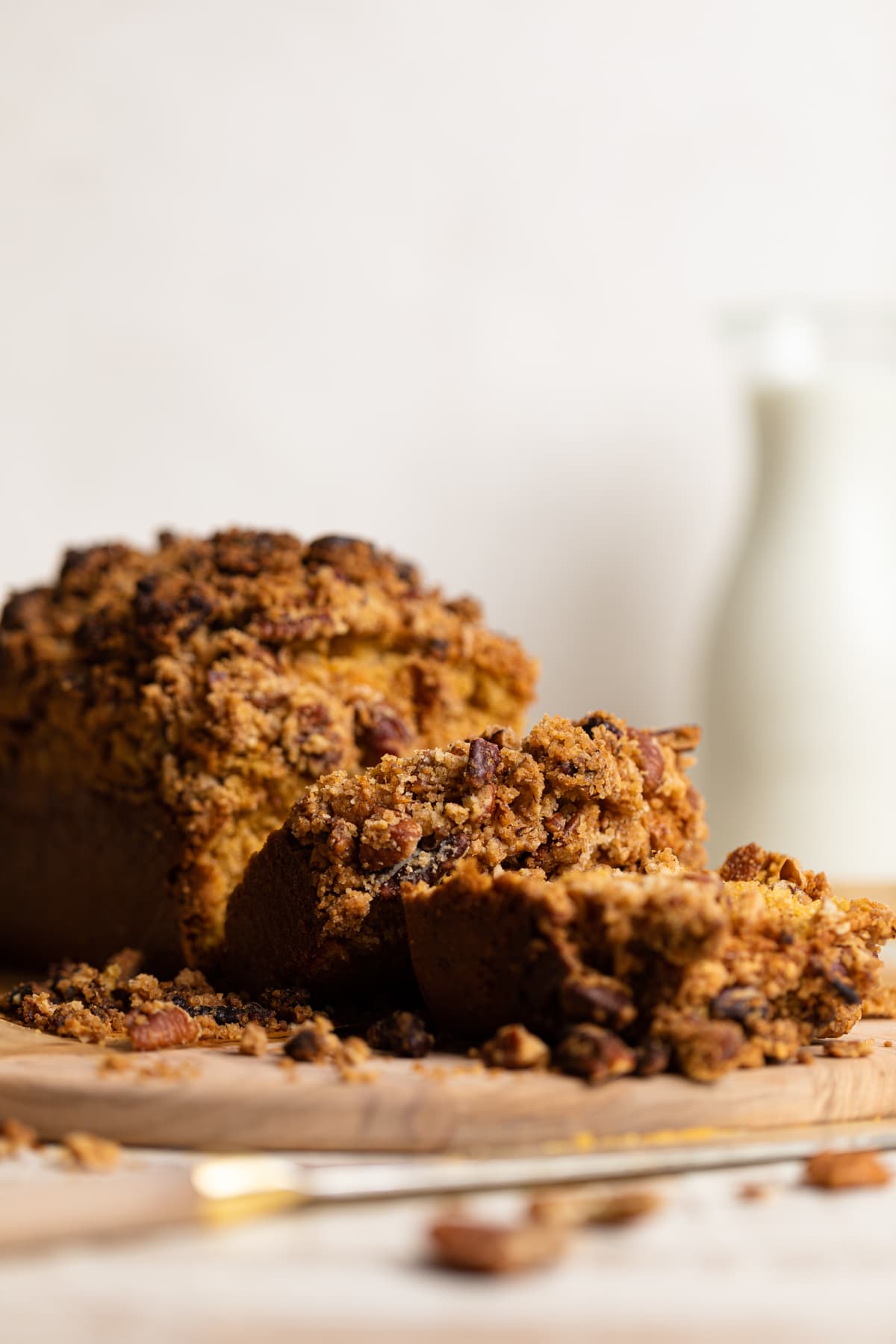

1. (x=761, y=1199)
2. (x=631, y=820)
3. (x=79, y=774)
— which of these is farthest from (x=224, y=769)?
(x=761, y=1199)

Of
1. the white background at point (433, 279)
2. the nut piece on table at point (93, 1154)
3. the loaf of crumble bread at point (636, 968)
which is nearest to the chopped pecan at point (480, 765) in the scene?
the loaf of crumble bread at point (636, 968)

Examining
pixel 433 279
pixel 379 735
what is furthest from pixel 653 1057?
pixel 433 279

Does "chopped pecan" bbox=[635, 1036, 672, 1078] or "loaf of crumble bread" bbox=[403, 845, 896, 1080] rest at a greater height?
"loaf of crumble bread" bbox=[403, 845, 896, 1080]

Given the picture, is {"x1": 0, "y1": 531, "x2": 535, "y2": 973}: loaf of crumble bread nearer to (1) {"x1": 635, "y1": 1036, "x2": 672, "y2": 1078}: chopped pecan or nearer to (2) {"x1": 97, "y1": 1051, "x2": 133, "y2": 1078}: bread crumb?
(2) {"x1": 97, "y1": 1051, "x2": 133, "y2": 1078}: bread crumb

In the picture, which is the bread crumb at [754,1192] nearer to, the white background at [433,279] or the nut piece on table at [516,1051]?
the nut piece on table at [516,1051]

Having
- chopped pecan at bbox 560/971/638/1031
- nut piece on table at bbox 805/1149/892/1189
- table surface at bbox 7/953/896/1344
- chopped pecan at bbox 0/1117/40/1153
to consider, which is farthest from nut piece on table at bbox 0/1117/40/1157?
nut piece on table at bbox 805/1149/892/1189

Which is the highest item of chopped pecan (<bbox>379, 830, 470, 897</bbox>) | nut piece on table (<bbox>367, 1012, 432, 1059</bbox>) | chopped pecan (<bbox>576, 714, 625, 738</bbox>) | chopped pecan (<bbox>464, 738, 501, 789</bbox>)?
chopped pecan (<bbox>576, 714, 625, 738</bbox>)

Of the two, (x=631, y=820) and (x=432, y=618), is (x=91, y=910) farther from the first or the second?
(x=631, y=820)
